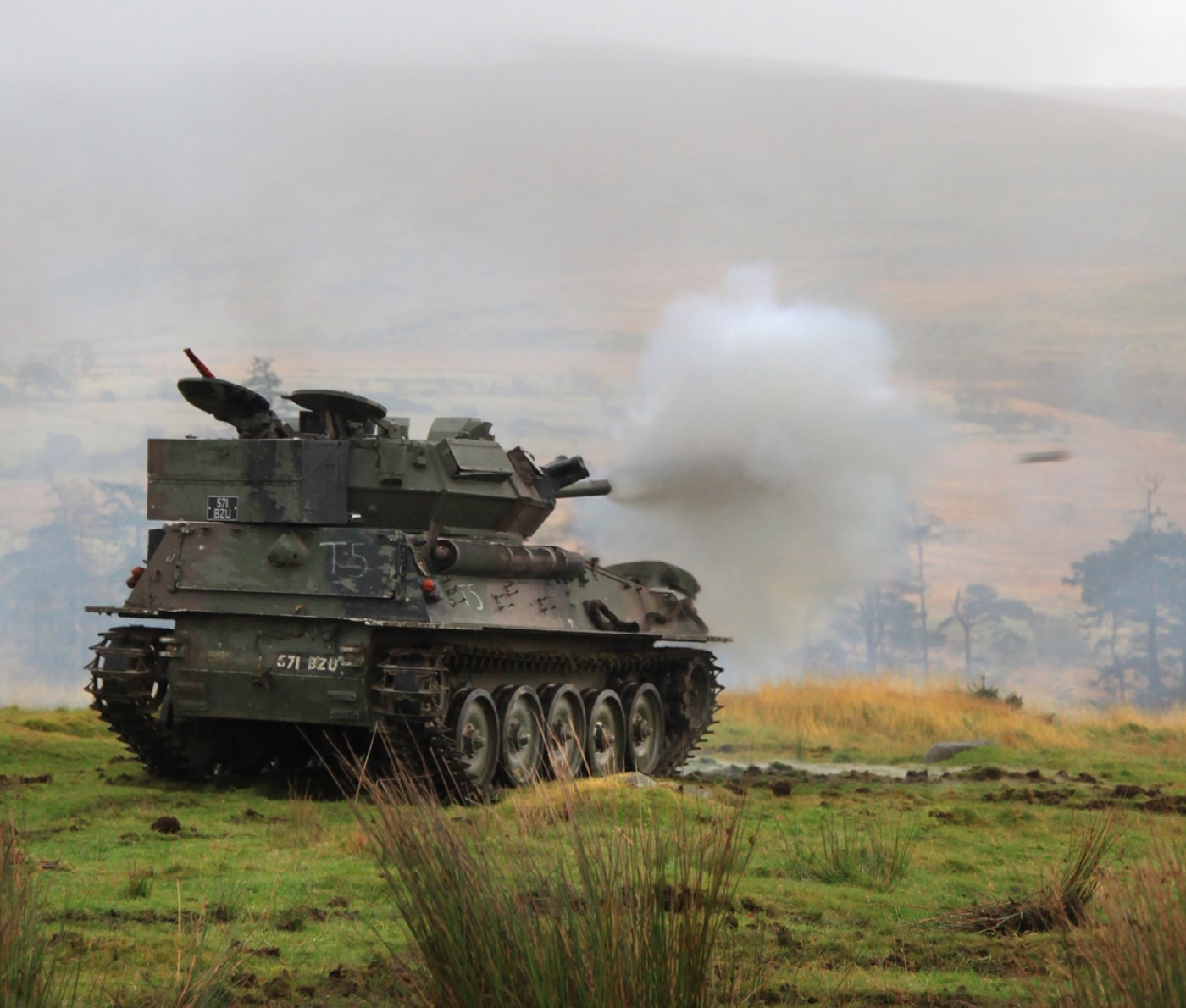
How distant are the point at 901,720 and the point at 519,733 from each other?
39.0 feet

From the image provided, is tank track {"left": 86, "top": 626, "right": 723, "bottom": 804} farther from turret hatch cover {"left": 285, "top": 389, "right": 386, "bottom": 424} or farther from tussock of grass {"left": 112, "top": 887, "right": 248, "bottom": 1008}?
tussock of grass {"left": 112, "top": 887, "right": 248, "bottom": 1008}

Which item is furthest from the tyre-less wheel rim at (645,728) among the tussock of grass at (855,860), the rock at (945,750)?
the tussock of grass at (855,860)

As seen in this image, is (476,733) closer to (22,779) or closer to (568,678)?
(568,678)

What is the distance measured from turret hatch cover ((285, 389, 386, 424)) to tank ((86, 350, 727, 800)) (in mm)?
21

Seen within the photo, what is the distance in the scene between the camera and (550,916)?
5547mm

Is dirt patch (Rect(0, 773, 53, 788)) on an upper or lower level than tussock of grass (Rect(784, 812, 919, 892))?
upper

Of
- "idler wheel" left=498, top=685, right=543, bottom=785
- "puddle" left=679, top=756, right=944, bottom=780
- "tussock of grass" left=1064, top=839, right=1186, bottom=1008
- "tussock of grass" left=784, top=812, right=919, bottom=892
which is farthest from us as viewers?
"puddle" left=679, top=756, right=944, bottom=780

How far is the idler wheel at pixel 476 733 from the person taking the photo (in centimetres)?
1423

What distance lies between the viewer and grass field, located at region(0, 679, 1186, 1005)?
5984mm

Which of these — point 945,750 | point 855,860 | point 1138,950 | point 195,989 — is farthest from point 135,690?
point 945,750

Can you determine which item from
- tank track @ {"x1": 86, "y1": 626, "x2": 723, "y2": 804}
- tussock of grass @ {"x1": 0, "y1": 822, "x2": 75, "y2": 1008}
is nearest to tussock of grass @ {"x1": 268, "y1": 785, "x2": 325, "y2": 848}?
tank track @ {"x1": 86, "y1": 626, "x2": 723, "y2": 804}

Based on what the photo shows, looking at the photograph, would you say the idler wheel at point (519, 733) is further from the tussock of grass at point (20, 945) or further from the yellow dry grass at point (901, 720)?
the tussock of grass at point (20, 945)

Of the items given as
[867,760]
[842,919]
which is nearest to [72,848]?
[842,919]

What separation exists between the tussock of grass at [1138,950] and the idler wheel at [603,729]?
1109 centimetres
